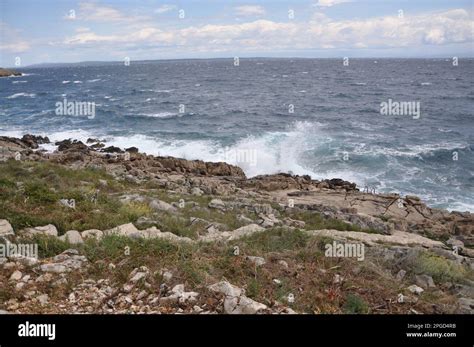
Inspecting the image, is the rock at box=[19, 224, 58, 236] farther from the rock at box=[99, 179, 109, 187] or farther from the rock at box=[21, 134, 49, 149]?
the rock at box=[21, 134, 49, 149]

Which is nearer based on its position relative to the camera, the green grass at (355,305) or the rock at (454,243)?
the green grass at (355,305)

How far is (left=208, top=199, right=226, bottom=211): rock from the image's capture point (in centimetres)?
1216

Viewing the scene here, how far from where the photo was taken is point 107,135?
107ft

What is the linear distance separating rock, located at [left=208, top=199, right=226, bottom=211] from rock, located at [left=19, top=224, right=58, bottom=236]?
554 cm

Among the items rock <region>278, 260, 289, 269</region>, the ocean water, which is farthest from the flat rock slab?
the ocean water

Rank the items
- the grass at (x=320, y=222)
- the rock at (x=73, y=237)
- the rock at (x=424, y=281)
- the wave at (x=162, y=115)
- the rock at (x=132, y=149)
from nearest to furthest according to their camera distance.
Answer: the rock at (x=424, y=281)
the rock at (x=73, y=237)
the grass at (x=320, y=222)
the rock at (x=132, y=149)
the wave at (x=162, y=115)

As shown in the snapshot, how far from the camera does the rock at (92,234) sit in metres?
7.11

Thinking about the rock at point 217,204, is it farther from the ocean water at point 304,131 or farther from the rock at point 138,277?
the ocean water at point 304,131

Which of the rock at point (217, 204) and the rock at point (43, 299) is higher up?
the rock at point (43, 299)

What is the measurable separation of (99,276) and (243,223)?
5386mm
